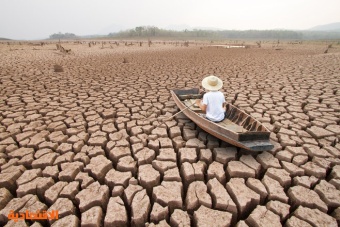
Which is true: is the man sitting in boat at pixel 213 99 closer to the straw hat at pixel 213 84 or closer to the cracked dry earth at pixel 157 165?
the straw hat at pixel 213 84

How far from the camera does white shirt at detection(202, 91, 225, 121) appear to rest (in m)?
3.26

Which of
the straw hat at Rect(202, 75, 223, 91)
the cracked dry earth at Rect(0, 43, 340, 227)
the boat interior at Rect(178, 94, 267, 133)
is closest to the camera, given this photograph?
the cracked dry earth at Rect(0, 43, 340, 227)

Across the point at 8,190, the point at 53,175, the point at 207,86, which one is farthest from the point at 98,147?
the point at 207,86

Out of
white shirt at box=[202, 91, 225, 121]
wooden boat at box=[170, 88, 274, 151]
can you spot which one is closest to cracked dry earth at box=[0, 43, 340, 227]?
wooden boat at box=[170, 88, 274, 151]

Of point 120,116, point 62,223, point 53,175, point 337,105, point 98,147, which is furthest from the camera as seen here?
point 337,105

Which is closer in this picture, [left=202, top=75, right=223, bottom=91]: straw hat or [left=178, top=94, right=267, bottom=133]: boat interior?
[left=178, top=94, right=267, bottom=133]: boat interior

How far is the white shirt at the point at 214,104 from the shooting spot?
3.26 metres

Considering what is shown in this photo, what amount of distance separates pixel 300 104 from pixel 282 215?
3.52 metres

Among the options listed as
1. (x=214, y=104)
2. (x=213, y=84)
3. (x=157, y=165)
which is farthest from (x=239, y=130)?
(x=157, y=165)

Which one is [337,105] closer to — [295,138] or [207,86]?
[295,138]

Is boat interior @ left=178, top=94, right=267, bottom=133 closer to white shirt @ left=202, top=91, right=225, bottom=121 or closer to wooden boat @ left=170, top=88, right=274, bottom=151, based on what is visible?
wooden boat @ left=170, top=88, right=274, bottom=151

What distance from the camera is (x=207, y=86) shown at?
3.29 metres

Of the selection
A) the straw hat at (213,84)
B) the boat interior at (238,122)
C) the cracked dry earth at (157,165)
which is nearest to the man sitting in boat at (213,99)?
the straw hat at (213,84)

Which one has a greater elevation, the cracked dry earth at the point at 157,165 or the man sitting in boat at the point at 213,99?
the man sitting in boat at the point at 213,99
